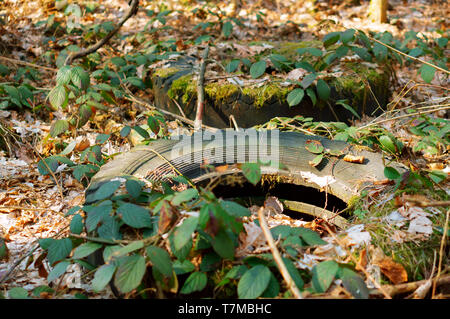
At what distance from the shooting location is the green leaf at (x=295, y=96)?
128 inches

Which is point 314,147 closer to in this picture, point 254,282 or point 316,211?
point 316,211

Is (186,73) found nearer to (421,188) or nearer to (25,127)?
(25,127)

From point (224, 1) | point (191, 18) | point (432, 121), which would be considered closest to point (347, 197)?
point (432, 121)

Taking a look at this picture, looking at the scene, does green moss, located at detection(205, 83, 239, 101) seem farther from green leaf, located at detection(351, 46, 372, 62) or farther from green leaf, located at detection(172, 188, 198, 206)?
green leaf, located at detection(172, 188, 198, 206)

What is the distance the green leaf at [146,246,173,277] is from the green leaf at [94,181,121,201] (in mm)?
425

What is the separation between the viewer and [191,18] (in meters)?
5.81

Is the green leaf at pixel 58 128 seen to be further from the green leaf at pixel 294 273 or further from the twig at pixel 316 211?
the green leaf at pixel 294 273

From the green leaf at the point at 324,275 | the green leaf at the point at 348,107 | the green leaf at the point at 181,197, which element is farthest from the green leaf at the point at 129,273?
the green leaf at the point at 348,107

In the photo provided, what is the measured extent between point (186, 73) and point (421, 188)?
234 centimetres

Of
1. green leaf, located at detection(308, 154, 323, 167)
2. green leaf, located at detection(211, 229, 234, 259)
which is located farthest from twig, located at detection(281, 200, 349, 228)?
green leaf, located at detection(211, 229, 234, 259)

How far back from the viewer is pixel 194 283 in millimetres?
1566

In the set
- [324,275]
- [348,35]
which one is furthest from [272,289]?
[348,35]

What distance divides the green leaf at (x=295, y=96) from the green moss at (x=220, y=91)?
0.46 m
